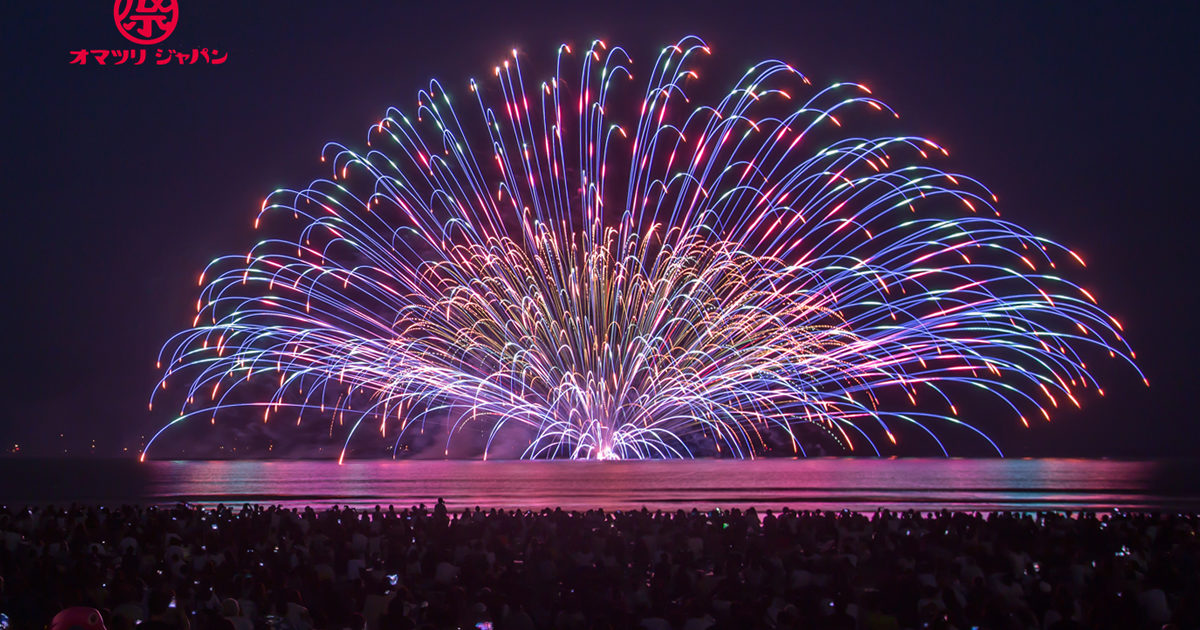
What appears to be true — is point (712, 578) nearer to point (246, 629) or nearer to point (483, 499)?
point (246, 629)

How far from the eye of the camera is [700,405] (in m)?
101

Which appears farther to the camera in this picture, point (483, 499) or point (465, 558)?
point (483, 499)

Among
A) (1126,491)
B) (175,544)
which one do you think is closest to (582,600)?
(175,544)

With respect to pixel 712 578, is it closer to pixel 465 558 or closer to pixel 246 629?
pixel 465 558

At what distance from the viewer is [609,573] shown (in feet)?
71.7

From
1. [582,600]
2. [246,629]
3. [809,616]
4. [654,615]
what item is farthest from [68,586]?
[809,616]

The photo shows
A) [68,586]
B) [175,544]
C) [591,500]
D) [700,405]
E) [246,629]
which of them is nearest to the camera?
[246,629]

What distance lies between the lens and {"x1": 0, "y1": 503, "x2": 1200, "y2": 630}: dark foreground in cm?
1830

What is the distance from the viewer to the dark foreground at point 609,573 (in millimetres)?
18297

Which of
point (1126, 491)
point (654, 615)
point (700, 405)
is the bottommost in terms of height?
point (1126, 491)

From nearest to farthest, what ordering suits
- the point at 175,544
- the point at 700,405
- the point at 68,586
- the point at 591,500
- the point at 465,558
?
1. the point at 68,586
2. the point at 465,558
3. the point at 175,544
4. the point at 591,500
5. the point at 700,405

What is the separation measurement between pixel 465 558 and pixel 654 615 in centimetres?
716

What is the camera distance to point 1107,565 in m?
22.0

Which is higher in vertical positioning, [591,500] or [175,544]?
[175,544]
